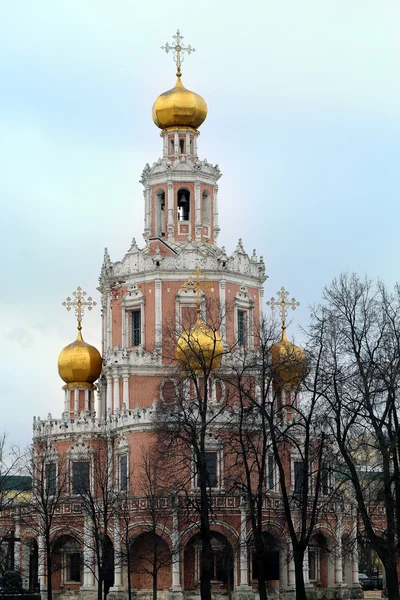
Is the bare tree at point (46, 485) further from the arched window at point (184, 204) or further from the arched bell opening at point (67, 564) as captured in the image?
the arched window at point (184, 204)

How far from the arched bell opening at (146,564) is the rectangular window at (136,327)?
38.8ft

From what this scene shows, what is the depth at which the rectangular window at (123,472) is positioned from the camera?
61594 millimetres

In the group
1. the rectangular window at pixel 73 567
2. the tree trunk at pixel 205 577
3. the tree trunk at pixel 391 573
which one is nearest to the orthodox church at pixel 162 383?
the rectangular window at pixel 73 567

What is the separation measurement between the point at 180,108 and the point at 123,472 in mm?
21083

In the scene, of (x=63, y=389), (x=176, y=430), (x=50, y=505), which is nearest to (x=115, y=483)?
(x=50, y=505)

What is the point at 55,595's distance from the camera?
6444 centimetres

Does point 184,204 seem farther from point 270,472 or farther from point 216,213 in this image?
point 270,472

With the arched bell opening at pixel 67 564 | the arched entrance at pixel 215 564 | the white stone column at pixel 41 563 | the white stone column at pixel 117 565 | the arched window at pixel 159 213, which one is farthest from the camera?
the arched window at pixel 159 213

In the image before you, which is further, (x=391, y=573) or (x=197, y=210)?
(x=197, y=210)

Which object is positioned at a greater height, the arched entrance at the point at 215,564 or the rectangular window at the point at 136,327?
the rectangular window at the point at 136,327

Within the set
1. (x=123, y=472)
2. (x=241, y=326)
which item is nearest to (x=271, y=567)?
(x=123, y=472)

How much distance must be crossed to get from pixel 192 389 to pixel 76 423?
8360 millimetres

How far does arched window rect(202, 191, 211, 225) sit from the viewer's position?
70562mm

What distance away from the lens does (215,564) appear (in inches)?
2359
